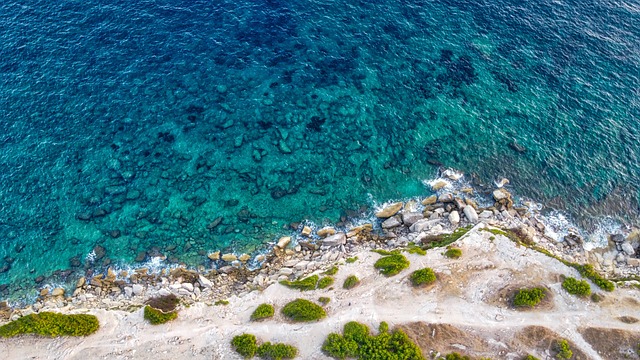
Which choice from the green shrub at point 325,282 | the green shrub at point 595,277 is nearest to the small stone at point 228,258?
the green shrub at point 325,282

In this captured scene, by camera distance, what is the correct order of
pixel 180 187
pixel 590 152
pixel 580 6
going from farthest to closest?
pixel 580 6 → pixel 590 152 → pixel 180 187

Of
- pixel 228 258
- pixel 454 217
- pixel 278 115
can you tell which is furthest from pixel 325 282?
pixel 278 115

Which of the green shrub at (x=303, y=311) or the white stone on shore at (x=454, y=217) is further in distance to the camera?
the white stone on shore at (x=454, y=217)

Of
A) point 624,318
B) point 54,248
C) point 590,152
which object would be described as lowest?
point 54,248

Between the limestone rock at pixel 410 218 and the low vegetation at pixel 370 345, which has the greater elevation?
the limestone rock at pixel 410 218

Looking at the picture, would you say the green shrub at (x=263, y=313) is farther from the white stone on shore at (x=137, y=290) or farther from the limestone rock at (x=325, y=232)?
the white stone on shore at (x=137, y=290)

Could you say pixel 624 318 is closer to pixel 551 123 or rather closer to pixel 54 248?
pixel 551 123

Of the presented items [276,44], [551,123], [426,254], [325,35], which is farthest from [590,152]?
[276,44]
